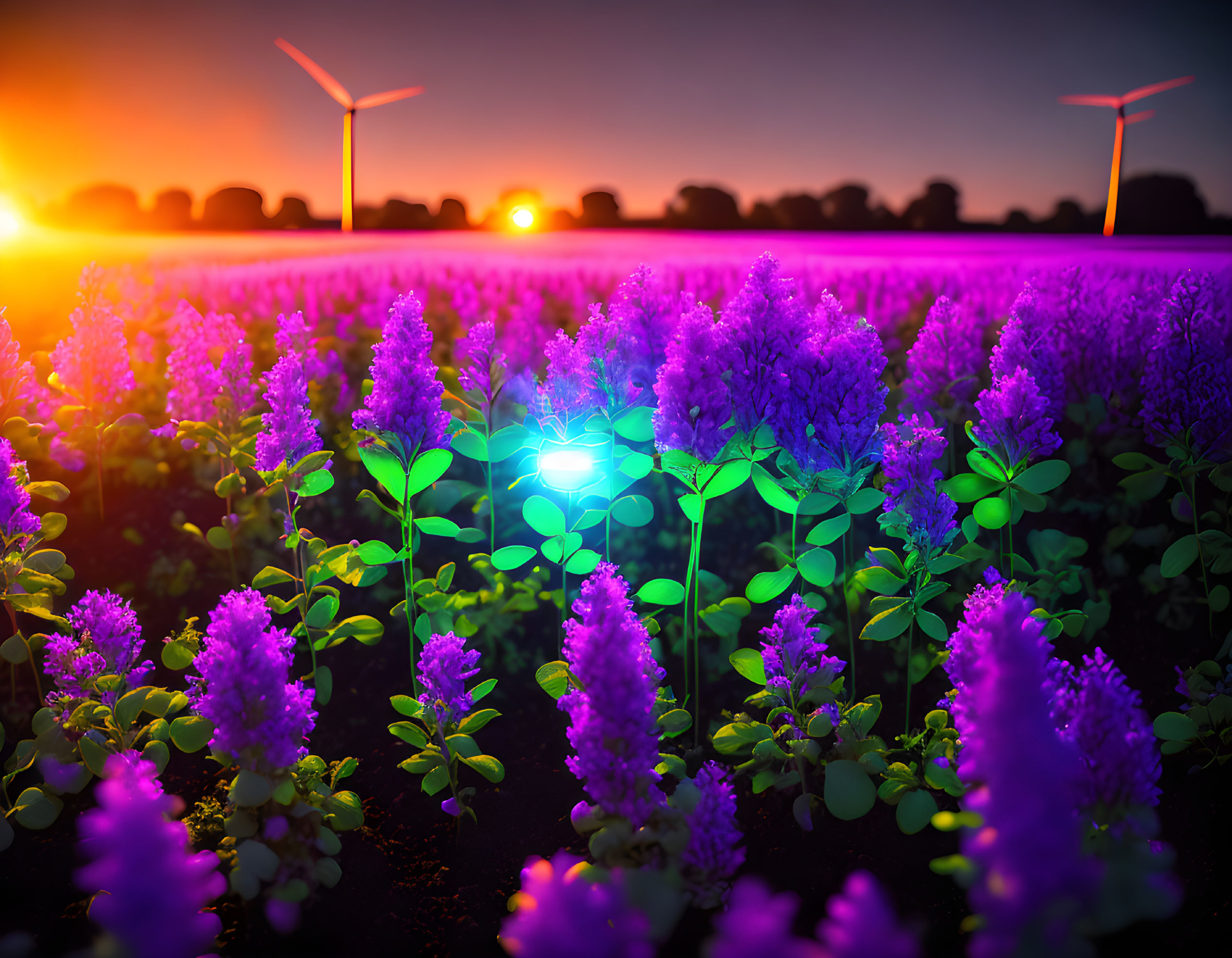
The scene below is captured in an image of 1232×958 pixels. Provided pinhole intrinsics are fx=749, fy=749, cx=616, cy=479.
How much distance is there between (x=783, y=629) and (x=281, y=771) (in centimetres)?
128

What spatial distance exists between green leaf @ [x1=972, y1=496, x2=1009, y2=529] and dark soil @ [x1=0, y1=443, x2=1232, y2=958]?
0.70 metres

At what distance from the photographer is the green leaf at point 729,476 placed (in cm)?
216

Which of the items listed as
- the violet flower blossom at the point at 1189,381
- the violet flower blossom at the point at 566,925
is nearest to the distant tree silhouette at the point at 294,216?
the violet flower blossom at the point at 1189,381

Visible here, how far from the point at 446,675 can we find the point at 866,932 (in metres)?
1.40

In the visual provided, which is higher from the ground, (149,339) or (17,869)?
(149,339)

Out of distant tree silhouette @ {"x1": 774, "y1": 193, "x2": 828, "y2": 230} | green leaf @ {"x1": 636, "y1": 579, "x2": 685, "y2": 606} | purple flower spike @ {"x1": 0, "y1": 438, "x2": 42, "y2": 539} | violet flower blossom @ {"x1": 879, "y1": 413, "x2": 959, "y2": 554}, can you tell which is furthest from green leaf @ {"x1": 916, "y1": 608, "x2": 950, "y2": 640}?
distant tree silhouette @ {"x1": 774, "y1": 193, "x2": 828, "y2": 230}

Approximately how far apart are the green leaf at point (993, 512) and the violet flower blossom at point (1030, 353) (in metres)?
0.34

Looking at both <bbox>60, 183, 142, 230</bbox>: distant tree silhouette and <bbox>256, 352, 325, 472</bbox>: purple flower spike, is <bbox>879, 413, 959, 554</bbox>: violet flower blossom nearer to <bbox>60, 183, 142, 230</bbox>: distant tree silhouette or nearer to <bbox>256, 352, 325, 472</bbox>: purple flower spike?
<bbox>256, 352, 325, 472</bbox>: purple flower spike

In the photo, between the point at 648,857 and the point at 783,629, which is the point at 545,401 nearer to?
the point at 783,629

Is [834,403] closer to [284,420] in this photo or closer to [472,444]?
[472,444]

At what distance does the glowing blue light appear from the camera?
7.58ft

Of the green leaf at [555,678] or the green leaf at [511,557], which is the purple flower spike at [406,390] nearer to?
the green leaf at [511,557]

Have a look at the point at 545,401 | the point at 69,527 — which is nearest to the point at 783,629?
the point at 545,401

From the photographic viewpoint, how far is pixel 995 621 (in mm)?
1477
